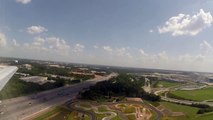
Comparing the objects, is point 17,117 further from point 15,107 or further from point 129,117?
point 129,117

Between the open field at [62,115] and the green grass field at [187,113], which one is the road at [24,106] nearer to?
the open field at [62,115]

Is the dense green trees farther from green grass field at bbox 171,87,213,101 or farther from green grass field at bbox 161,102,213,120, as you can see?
green grass field at bbox 171,87,213,101

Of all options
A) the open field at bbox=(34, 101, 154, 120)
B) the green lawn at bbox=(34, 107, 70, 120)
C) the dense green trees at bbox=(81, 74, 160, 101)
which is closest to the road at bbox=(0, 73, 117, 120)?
the green lawn at bbox=(34, 107, 70, 120)

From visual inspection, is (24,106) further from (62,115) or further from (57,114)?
(62,115)

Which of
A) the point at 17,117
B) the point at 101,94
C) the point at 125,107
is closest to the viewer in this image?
the point at 17,117

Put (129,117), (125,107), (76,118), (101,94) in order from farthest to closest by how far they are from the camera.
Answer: (101,94) < (125,107) < (129,117) < (76,118)

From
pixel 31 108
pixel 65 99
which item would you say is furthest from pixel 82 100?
pixel 31 108

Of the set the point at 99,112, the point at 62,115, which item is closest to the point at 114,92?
the point at 99,112

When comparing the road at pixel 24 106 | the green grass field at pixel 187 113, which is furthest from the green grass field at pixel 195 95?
the road at pixel 24 106

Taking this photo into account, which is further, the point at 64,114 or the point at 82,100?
the point at 82,100

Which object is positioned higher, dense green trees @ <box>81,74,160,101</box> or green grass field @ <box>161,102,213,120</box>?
→ dense green trees @ <box>81,74,160,101</box>

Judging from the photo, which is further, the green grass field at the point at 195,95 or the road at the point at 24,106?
the green grass field at the point at 195,95
